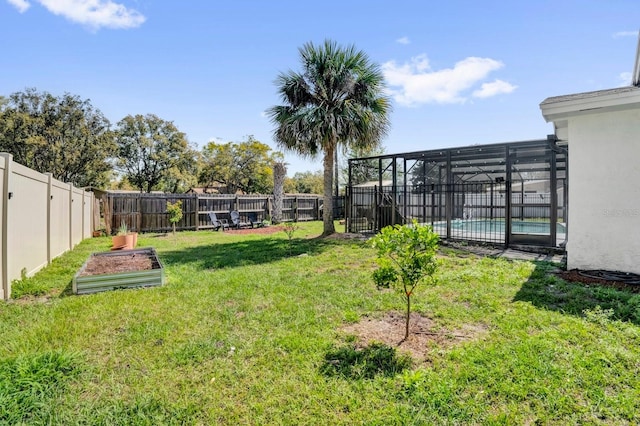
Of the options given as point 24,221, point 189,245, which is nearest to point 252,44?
point 189,245

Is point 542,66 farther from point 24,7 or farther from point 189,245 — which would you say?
point 24,7

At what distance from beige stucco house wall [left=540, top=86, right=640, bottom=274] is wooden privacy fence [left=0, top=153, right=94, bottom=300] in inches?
311

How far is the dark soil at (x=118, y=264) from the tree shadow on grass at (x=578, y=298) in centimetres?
591

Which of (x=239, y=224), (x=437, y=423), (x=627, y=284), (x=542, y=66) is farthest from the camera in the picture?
(x=239, y=224)

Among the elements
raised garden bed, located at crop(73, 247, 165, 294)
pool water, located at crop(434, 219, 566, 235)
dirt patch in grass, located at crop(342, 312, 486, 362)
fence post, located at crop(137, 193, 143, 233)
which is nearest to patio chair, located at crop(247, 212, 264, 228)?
fence post, located at crop(137, 193, 143, 233)

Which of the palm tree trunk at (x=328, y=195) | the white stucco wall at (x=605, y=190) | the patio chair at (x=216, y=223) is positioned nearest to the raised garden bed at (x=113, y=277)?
the palm tree trunk at (x=328, y=195)

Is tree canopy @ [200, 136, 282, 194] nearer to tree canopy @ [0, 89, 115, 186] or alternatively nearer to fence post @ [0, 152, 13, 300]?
tree canopy @ [0, 89, 115, 186]

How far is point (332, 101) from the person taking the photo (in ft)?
34.4

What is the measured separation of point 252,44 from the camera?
9789mm

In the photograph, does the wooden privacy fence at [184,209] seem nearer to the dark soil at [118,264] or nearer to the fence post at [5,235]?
the dark soil at [118,264]

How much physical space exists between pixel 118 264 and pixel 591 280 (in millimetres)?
8016

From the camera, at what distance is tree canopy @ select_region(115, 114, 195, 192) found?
27.3 m

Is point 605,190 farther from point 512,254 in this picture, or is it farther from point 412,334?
point 412,334

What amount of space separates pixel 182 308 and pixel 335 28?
9534 mm
